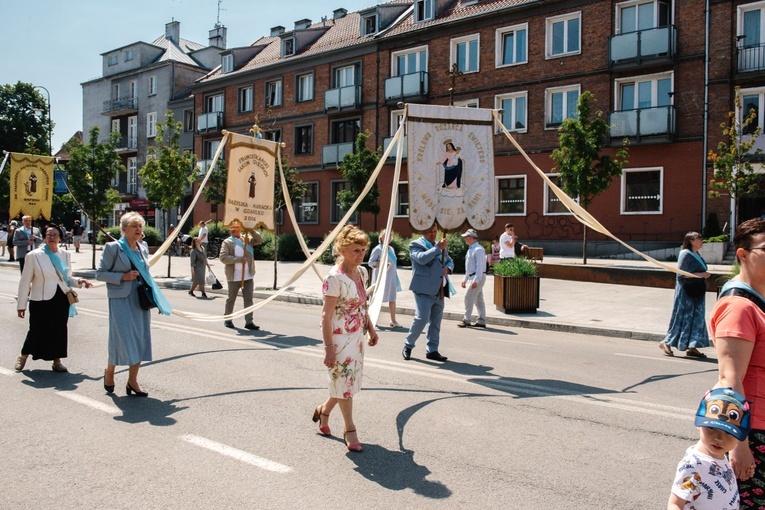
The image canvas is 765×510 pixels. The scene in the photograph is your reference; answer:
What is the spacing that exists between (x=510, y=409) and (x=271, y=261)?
2516 cm

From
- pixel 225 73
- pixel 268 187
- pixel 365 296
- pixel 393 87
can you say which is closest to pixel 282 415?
pixel 365 296

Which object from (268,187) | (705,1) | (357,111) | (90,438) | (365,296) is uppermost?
(705,1)

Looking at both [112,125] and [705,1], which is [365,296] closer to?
[705,1]

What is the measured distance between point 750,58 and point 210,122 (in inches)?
1208

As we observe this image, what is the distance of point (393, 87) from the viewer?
3253cm

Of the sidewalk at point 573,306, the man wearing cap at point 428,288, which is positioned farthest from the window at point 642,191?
the man wearing cap at point 428,288

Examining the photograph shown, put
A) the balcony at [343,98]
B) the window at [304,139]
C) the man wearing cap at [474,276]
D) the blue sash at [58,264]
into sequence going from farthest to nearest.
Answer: the window at [304,139] < the balcony at [343,98] < the man wearing cap at [474,276] < the blue sash at [58,264]

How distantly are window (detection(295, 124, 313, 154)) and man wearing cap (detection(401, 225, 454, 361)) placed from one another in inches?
1166

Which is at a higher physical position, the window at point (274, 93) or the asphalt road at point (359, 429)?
the window at point (274, 93)

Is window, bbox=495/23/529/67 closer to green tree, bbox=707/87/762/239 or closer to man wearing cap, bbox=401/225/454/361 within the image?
green tree, bbox=707/87/762/239

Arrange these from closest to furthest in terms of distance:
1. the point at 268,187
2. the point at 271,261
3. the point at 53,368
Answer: the point at 53,368 → the point at 268,187 → the point at 271,261

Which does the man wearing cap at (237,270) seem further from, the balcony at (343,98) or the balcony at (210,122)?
the balcony at (210,122)

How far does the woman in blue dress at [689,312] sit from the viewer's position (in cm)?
920

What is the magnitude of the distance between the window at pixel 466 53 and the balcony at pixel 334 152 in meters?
7.24
